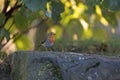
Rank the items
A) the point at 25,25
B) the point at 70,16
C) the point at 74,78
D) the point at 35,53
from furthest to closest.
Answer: the point at 70,16
the point at 25,25
the point at 35,53
the point at 74,78

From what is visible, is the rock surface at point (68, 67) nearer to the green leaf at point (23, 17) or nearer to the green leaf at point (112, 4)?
the green leaf at point (112, 4)

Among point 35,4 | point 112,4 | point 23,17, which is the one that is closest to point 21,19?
point 23,17

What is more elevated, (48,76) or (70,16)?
(70,16)

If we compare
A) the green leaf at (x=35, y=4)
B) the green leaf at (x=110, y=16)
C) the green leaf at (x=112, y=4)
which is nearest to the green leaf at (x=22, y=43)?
the green leaf at (x=110, y=16)

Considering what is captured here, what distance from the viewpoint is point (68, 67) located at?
3.43 m

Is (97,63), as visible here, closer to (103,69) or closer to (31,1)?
(103,69)

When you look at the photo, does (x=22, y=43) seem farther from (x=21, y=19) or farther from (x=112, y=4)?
(x=112, y=4)

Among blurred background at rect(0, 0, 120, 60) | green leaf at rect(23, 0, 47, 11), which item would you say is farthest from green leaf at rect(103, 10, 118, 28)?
green leaf at rect(23, 0, 47, 11)

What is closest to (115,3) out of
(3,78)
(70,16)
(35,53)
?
(35,53)

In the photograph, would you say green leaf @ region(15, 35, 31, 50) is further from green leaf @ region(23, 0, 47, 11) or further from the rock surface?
green leaf @ region(23, 0, 47, 11)

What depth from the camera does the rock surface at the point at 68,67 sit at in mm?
3406

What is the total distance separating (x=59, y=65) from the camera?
11.3 feet

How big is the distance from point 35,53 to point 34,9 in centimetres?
37

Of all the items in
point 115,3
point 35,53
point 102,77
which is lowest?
point 102,77
